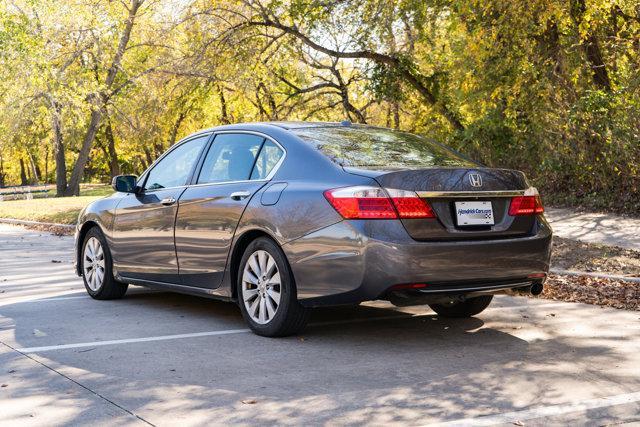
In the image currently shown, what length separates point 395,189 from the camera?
6168mm

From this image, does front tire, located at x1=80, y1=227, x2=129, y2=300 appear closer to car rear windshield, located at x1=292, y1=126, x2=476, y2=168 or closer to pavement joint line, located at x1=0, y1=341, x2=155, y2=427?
pavement joint line, located at x1=0, y1=341, x2=155, y2=427

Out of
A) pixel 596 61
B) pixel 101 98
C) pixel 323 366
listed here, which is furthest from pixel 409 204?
pixel 101 98

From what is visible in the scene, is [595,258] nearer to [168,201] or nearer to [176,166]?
[176,166]

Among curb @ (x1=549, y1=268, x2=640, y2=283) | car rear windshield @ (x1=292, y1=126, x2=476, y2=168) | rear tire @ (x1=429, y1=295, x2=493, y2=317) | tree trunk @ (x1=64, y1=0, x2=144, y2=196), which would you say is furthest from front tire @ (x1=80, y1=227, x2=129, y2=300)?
tree trunk @ (x1=64, y1=0, x2=144, y2=196)

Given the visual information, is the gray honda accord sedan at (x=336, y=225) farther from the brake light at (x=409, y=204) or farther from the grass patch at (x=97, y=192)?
the grass patch at (x=97, y=192)

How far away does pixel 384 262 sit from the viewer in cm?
605

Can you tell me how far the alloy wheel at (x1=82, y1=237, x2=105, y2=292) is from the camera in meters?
9.10

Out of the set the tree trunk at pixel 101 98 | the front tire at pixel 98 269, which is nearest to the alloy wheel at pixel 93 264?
the front tire at pixel 98 269

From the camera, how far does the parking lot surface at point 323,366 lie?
4.77m

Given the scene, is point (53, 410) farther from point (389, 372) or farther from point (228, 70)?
point (228, 70)

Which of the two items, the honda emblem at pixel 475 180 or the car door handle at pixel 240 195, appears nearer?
the honda emblem at pixel 475 180

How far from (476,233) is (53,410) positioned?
305cm

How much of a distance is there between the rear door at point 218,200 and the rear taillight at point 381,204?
1019 millimetres

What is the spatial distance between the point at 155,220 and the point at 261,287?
1778mm
